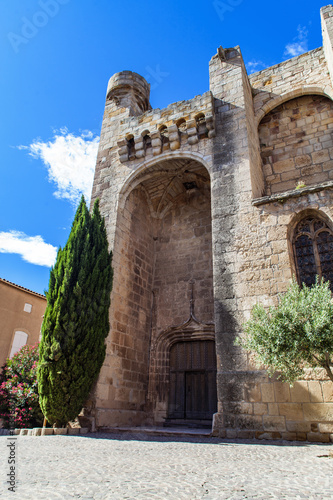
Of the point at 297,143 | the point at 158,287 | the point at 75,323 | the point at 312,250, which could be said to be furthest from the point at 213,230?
the point at 297,143

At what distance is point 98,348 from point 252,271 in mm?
3252

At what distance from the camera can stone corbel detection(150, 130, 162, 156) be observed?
8562 millimetres

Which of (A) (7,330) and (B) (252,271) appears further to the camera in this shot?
(A) (7,330)

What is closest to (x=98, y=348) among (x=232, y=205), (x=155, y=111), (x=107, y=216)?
(x=107, y=216)

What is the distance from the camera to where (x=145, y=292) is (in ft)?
29.5

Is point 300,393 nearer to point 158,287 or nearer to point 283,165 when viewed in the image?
point 158,287

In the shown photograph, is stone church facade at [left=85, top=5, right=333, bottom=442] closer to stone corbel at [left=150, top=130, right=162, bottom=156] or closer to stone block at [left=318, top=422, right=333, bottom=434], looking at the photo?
stone corbel at [left=150, top=130, right=162, bottom=156]

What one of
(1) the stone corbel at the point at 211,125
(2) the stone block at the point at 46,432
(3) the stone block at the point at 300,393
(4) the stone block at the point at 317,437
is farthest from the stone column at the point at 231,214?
(2) the stone block at the point at 46,432

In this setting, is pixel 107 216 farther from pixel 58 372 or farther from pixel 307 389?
pixel 307 389

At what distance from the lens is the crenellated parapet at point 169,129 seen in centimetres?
814

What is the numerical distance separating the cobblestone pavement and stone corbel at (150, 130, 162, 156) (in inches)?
253

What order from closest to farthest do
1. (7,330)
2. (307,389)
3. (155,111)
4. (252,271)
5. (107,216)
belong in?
(307,389) → (252,271) → (107,216) → (155,111) → (7,330)

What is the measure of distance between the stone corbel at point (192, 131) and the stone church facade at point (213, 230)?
3 cm

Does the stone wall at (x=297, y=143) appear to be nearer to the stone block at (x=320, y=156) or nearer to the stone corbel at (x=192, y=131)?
the stone block at (x=320, y=156)
